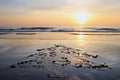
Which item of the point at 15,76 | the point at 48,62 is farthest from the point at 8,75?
the point at 48,62

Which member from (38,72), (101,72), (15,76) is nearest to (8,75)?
(15,76)

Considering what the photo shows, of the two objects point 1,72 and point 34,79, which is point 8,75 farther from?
point 34,79

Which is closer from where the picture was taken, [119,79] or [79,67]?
[119,79]

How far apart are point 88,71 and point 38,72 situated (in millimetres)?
2562

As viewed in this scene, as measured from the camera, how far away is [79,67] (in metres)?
12.5

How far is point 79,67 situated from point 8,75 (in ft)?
13.1

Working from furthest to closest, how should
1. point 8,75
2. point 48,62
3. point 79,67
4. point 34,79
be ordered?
point 48,62, point 79,67, point 8,75, point 34,79

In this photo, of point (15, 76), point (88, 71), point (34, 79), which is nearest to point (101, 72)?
point (88, 71)

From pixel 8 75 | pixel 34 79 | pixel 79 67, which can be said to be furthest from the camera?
pixel 79 67

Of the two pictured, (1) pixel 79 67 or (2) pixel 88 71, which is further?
(1) pixel 79 67

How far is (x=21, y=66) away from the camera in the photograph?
1274 centimetres

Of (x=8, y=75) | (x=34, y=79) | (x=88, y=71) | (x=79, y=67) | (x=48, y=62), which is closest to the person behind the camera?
(x=34, y=79)

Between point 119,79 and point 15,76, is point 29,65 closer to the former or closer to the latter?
point 15,76

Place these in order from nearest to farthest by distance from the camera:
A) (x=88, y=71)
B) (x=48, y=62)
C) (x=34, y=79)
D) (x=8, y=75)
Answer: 1. (x=34, y=79)
2. (x=8, y=75)
3. (x=88, y=71)
4. (x=48, y=62)
